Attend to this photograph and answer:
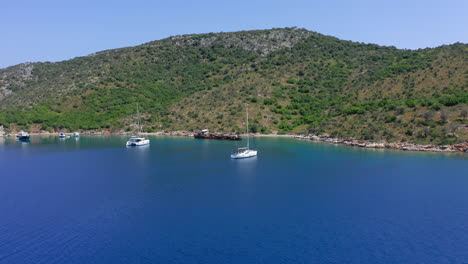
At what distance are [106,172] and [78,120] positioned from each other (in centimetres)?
9825

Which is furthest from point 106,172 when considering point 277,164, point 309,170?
point 309,170

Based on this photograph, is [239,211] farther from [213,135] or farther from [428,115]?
[213,135]

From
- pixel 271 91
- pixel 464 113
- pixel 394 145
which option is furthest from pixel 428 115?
pixel 271 91

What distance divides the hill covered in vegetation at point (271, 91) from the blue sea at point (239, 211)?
90.3ft

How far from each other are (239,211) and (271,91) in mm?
110257

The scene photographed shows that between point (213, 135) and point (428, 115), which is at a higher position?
point (428, 115)

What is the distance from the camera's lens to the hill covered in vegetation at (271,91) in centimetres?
10156

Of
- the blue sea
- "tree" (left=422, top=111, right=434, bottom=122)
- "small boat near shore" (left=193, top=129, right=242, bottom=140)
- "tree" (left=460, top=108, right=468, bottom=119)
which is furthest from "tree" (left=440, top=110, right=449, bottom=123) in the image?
"small boat near shore" (left=193, top=129, right=242, bottom=140)

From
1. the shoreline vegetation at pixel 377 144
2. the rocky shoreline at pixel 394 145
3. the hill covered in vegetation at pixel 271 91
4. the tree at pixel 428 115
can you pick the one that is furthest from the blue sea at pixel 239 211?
the hill covered in vegetation at pixel 271 91

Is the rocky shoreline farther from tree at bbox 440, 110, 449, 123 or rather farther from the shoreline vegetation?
tree at bbox 440, 110, 449, 123

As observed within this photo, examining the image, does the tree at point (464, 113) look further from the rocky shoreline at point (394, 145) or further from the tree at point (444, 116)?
the rocky shoreline at point (394, 145)

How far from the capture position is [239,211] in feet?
139

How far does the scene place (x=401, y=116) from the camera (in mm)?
97500

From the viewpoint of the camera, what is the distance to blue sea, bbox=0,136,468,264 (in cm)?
3222
